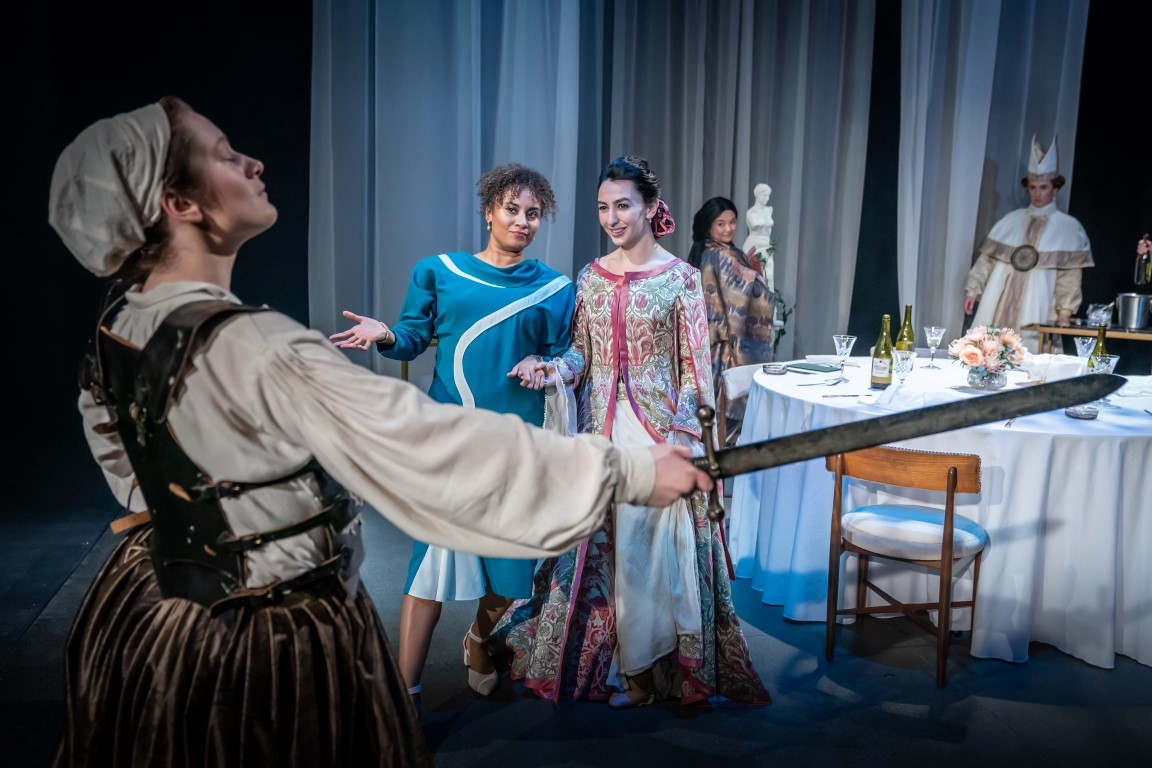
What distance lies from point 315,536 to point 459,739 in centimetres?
130

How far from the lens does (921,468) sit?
7.57 feet

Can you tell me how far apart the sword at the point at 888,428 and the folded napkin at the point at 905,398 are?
1.75m

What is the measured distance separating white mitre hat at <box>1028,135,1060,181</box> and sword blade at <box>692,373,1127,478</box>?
16.6 ft

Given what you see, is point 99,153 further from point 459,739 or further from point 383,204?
point 383,204

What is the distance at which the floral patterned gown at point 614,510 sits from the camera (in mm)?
2262

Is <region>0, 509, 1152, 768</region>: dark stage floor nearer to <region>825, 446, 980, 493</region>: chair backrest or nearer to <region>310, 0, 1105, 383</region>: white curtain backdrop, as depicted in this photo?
<region>825, 446, 980, 493</region>: chair backrest

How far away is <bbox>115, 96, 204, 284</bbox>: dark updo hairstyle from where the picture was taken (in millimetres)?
994

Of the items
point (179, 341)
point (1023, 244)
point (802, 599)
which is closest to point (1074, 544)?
point (802, 599)

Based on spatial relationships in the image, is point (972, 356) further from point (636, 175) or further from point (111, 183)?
point (111, 183)

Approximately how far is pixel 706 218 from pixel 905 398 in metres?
1.90

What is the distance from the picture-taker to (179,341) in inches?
36.3

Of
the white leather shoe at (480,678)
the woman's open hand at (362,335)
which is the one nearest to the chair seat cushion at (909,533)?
the white leather shoe at (480,678)

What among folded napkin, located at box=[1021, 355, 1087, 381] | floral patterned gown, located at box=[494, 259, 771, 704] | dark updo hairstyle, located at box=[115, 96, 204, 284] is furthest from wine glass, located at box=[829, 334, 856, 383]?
dark updo hairstyle, located at box=[115, 96, 204, 284]

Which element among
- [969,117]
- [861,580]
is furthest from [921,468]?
[969,117]
